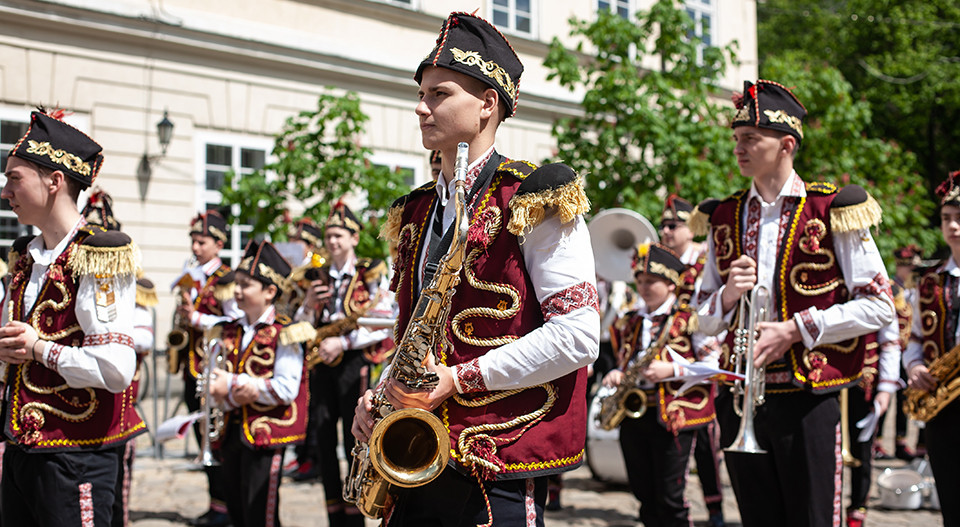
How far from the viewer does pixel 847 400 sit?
772 centimetres

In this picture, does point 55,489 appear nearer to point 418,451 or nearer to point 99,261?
point 99,261

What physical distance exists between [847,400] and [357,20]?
1080 centimetres

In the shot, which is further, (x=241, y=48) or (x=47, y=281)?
(x=241, y=48)

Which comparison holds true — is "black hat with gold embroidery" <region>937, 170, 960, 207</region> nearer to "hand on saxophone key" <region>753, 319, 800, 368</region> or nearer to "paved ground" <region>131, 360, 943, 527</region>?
"hand on saxophone key" <region>753, 319, 800, 368</region>

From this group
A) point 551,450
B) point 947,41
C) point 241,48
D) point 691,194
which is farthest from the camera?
point 947,41

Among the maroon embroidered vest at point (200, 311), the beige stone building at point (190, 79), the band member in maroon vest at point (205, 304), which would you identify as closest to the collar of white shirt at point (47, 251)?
the band member in maroon vest at point (205, 304)

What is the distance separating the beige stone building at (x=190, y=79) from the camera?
486 inches

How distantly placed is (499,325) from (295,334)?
122 inches

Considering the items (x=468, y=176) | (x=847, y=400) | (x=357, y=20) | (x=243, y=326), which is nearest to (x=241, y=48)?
(x=357, y=20)

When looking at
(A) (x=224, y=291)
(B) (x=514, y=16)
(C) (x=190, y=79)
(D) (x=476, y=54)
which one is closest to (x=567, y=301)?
(D) (x=476, y=54)

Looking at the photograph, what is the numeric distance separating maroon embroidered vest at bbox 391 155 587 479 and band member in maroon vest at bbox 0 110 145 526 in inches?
68.1

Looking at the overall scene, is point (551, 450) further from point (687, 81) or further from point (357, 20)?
point (357, 20)

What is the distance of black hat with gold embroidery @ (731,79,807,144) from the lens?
4.06 metres

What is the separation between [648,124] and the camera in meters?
10.5
